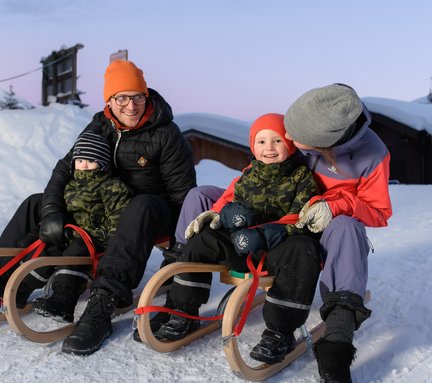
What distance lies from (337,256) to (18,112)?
932cm

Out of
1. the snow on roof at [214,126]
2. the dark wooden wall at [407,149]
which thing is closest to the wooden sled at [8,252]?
the snow on roof at [214,126]

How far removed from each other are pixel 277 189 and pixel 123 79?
1.11m

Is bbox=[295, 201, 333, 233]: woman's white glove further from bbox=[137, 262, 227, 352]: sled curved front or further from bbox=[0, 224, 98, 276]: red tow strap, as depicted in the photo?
bbox=[0, 224, 98, 276]: red tow strap

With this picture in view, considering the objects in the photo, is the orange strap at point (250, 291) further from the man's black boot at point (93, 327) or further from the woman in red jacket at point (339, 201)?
the man's black boot at point (93, 327)

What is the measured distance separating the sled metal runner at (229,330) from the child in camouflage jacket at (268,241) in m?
0.04

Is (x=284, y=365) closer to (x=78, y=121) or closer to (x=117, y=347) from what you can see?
(x=117, y=347)

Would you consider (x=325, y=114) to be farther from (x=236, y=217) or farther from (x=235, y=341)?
(x=235, y=341)

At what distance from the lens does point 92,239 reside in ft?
8.55

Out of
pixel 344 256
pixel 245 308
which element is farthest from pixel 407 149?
pixel 245 308

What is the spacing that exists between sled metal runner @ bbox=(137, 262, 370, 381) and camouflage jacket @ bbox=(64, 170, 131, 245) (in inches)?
21.7

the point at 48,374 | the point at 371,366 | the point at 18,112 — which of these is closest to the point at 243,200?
the point at 371,366

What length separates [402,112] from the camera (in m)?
14.9

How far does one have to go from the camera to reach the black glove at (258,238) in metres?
2.15

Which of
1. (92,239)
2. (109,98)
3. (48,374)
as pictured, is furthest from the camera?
Result: (109,98)
